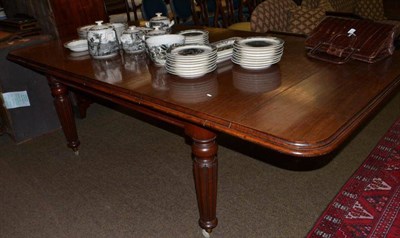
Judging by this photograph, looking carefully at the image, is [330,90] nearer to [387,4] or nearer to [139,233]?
[139,233]

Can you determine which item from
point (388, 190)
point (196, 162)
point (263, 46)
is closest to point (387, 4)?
point (388, 190)

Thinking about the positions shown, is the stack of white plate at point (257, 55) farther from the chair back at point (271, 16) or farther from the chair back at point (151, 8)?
the chair back at point (151, 8)

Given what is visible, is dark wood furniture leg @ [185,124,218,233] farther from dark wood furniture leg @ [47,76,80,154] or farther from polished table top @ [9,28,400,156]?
dark wood furniture leg @ [47,76,80,154]

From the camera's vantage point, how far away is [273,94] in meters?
1.05

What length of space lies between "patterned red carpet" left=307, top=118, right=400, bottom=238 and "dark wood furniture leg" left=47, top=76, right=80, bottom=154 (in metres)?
1.39

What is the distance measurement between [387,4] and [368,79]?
157 inches

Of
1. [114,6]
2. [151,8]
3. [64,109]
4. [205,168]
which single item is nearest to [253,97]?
[205,168]

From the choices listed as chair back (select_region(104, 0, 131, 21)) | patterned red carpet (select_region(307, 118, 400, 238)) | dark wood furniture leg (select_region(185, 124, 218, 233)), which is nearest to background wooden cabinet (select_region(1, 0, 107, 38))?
dark wood furniture leg (select_region(185, 124, 218, 233))

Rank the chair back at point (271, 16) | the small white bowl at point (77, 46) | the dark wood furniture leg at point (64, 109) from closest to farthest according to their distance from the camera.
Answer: the small white bowl at point (77, 46) < the dark wood furniture leg at point (64, 109) < the chair back at point (271, 16)

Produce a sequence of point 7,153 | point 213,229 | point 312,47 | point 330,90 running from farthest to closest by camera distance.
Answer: point 7,153
point 213,229
point 312,47
point 330,90

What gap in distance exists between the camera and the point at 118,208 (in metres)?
1.67

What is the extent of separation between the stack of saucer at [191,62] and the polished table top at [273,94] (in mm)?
27

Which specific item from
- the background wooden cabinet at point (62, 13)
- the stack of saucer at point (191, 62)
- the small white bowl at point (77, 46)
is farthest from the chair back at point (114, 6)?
the stack of saucer at point (191, 62)

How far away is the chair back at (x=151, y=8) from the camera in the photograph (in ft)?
10.5
